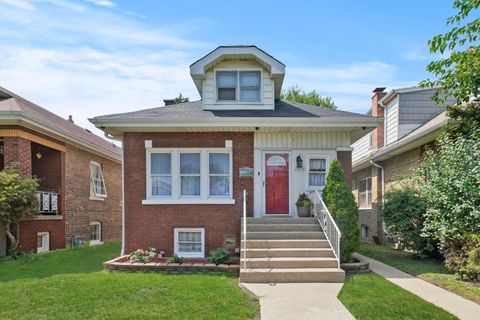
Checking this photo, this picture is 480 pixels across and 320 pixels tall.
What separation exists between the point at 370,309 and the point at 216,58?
790cm

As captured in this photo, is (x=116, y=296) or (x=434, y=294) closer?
(x=116, y=296)

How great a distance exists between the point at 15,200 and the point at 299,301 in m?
8.05

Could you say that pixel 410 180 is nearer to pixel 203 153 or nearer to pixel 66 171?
pixel 203 153

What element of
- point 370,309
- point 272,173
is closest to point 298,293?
point 370,309

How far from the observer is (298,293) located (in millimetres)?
7043

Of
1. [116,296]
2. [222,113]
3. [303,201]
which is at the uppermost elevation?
[222,113]

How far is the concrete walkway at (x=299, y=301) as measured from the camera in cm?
577

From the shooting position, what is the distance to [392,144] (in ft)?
48.8

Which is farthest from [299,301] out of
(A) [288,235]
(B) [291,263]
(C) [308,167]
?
(C) [308,167]

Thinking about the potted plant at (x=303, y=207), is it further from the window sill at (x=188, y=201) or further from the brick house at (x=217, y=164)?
the window sill at (x=188, y=201)

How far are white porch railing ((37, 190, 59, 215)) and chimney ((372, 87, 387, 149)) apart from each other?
41.7ft

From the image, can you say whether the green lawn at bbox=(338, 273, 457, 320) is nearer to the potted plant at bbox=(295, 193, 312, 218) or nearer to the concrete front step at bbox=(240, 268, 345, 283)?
the concrete front step at bbox=(240, 268, 345, 283)

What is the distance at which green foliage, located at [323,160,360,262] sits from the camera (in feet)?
29.8

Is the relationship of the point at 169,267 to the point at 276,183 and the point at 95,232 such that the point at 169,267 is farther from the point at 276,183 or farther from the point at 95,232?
the point at 95,232
